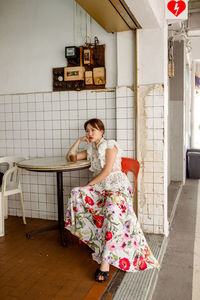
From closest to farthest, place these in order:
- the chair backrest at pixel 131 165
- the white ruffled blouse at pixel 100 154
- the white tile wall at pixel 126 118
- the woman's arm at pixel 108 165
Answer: the woman's arm at pixel 108 165 → the white ruffled blouse at pixel 100 154 → the chair backrest at pixel 131 165 → the white tile wall at pixel 126 118

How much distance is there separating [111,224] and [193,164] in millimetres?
4756

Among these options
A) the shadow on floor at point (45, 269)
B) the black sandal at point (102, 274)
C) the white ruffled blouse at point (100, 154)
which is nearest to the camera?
the shadow on floor at point (45, 269)

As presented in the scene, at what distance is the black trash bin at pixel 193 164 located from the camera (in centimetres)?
679

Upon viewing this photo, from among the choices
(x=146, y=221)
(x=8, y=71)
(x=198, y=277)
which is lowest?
(x=198, y=277)

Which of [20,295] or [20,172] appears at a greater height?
[20,172]

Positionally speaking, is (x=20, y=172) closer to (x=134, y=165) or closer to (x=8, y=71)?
(x=8, y=71)

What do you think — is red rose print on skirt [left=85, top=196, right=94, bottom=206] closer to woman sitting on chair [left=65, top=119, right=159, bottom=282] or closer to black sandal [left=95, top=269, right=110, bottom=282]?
woman sitting on chair [left=65, top=119, right=159, bottom=282]

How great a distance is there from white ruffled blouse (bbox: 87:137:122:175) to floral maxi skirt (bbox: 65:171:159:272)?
0.14 meters

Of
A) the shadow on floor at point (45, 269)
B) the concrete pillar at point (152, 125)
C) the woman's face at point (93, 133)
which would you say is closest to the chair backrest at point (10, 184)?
the shadow on floor at point (45, 269)

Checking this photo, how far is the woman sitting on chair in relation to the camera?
2555mm

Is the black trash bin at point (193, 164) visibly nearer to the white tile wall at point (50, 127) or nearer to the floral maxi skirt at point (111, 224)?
the white tile wall at point (50, 127)

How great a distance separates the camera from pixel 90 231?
2.84 meters

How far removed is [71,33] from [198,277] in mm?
3112

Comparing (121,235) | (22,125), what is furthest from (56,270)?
(22,125)
